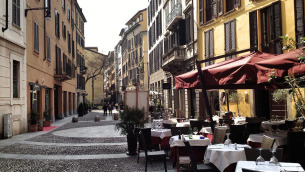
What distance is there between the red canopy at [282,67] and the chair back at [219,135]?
2454 mm

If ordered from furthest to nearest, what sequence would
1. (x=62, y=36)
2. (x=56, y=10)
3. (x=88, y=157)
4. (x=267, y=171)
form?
1. (x=62, y=36)
2. (x=56, y=10)
3. (x=88, y=157)
4. (x=267, y=171)

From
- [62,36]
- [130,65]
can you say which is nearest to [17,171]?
[62,36]

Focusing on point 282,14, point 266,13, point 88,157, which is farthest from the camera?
point 266,13

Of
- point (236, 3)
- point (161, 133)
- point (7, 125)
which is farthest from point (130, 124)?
point (236, 3)

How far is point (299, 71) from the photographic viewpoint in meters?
5.13

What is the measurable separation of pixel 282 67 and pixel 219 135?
9.78 feet

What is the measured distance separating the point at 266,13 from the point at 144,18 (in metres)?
41.5

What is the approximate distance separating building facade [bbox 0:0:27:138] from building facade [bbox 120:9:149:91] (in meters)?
32.6

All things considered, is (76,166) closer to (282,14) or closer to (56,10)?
(282,14)

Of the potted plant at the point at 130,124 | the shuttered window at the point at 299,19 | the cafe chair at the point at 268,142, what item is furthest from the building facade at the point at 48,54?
the cafe chair at the point at 268,142

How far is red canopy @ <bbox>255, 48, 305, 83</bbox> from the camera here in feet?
17.1

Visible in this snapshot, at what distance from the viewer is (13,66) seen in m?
16.3

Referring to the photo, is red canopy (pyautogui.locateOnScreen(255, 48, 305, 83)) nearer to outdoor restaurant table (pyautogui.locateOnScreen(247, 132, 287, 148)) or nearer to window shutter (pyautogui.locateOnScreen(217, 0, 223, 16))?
outdoor restaurant table (pyautogui.locateOnScreen(247, 132, 287, 148))

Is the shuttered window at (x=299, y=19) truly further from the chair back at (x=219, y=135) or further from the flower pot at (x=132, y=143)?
the flower pot at (x=132, y=143)
